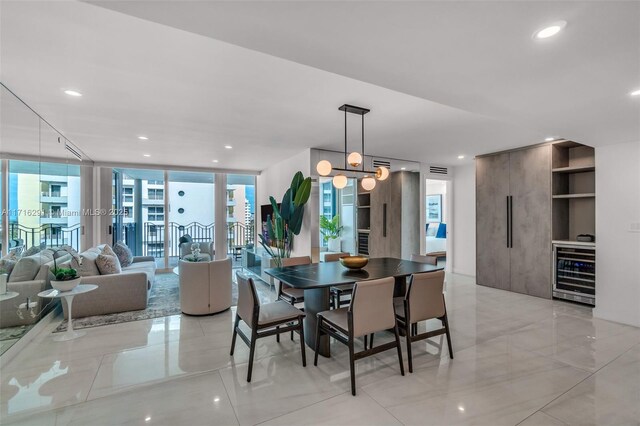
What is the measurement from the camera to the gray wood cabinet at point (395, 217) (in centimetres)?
725

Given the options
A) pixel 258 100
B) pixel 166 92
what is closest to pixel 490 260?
pixel 258 100

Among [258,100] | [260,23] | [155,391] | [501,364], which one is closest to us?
[260,23]

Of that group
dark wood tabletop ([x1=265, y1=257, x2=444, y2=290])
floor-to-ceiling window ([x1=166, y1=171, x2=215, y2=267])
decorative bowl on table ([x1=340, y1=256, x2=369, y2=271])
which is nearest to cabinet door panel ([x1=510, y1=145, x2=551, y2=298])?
dark wood tabletop ([x1=265, y1=257, x2=444, y2=290])

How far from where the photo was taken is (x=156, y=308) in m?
4.43

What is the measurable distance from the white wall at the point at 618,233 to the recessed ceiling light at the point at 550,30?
3649 mm

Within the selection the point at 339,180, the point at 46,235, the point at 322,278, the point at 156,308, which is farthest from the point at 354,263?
the point at 46,235

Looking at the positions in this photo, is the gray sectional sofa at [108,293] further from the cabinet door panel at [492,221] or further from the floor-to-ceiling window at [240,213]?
the cabinet door panel at [492,221]

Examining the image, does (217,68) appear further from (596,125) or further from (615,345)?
(615,345)

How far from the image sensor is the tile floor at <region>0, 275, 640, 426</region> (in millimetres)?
2086

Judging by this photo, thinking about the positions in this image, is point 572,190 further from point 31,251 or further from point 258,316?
point 31,251

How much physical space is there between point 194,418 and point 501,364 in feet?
8.69

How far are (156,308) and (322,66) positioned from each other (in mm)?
4226

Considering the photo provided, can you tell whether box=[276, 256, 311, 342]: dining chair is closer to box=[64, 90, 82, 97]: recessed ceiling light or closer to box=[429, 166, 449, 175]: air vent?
box=[64, 90, 82, 97]: recessed ceiling light

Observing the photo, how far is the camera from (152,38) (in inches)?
79.7
